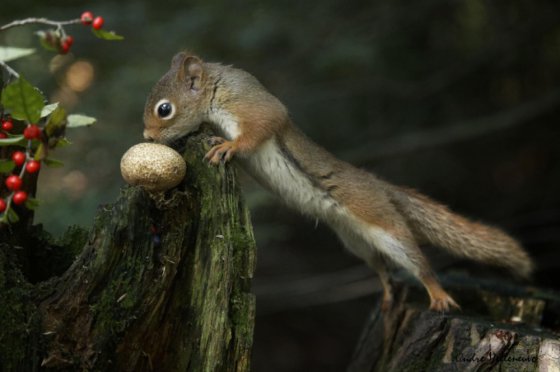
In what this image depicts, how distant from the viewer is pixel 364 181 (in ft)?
11.1

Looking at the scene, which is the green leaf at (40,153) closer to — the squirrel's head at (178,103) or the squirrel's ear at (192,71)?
the squirrel's head at (178,103)

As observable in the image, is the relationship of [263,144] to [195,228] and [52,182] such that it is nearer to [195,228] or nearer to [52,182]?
[195,228]

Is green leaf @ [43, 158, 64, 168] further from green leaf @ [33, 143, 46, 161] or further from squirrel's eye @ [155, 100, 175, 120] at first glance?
squirrel's eye @ [155, 100, 175, 120]

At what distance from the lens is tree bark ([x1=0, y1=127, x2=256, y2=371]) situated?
2064mm

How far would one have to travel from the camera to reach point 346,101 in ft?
19.3

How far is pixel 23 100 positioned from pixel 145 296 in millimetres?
685

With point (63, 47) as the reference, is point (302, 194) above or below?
above

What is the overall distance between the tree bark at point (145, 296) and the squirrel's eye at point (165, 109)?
0.75m

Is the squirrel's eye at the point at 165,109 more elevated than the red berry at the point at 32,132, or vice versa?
the squirrel's eye at the point at 165,109

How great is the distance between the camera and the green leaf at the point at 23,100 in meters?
1.73

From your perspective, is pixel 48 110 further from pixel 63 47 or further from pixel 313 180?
pixel 313 180

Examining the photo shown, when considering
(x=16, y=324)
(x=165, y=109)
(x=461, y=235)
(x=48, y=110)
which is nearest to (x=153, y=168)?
(x=48, y=110)

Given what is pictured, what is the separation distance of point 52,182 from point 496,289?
3.17 metres

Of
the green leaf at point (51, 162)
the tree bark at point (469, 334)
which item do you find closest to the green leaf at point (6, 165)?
the green leaf at point (51, 162)
